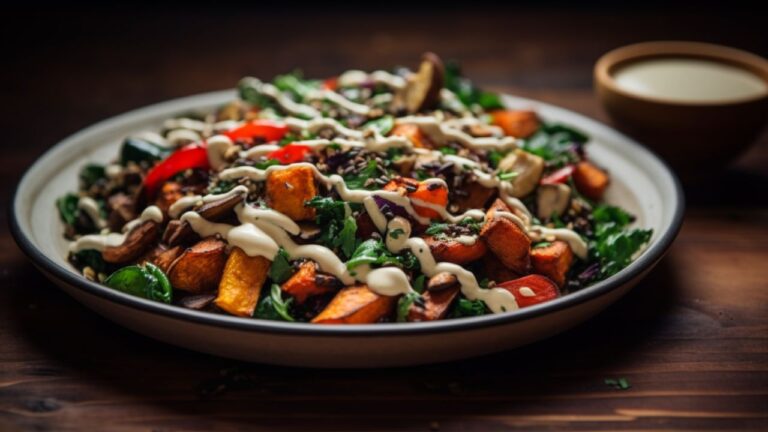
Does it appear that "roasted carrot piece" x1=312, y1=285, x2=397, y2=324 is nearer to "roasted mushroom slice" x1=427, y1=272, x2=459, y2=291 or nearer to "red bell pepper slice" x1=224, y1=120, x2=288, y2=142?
"roasted mushroom slice" x1=427, y1=272, x2=459, y2=291

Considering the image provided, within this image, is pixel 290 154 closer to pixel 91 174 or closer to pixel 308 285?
pixel 308 285

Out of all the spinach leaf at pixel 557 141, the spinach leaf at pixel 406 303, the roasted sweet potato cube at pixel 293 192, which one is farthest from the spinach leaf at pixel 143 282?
the spinach leaf at pixel 557 141

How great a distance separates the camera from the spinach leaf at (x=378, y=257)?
9.75ft

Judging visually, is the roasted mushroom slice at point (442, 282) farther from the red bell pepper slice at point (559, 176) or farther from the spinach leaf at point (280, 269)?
the red bell pepper slice at point (559, 176)

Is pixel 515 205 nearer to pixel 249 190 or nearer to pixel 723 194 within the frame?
pixel 249 190

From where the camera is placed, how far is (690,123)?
423 centimetres

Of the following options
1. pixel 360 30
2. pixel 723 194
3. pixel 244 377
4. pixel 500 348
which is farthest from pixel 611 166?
pixel 360 30

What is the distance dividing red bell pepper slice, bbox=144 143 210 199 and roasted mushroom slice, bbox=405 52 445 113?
956mm

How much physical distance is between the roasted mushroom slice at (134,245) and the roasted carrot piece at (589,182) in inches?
70.7

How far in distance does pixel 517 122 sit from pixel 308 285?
1.68 meters

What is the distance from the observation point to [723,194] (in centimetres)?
436

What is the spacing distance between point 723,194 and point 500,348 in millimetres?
2032

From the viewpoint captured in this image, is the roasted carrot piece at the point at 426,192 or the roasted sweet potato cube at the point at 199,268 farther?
the roasted carrot piece at the point at 426,192

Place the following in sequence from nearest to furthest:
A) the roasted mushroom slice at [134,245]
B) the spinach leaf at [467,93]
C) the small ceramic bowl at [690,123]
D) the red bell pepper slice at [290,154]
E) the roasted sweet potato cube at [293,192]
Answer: the roasted sweet potato cube at [293,192], the roasted mushroom slice at [134,245], the red bell pepper slice at [290,154], the small ceramic bowl at [690,123], the spinach leaf at [467,93]
